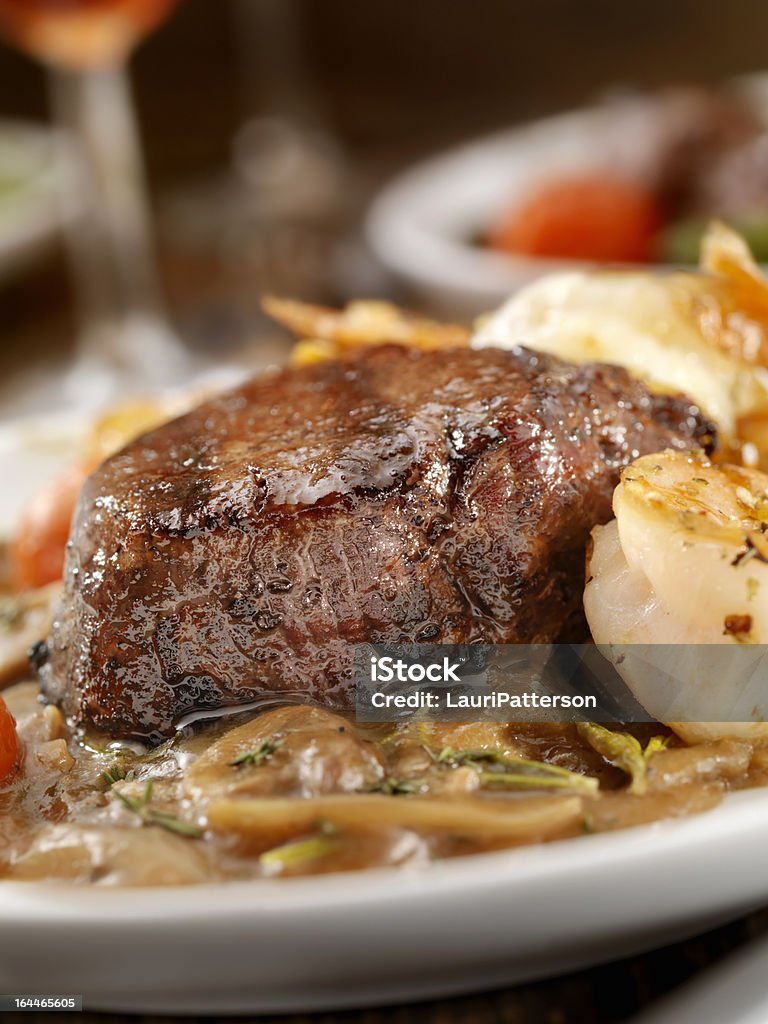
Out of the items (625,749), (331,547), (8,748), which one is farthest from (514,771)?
(8,748)

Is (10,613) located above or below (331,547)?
below

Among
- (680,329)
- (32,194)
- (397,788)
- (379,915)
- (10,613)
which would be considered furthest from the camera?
(32,194)

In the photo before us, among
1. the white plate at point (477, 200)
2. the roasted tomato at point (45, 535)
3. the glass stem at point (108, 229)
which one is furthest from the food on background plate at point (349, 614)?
the glass stem at point (108, 229)

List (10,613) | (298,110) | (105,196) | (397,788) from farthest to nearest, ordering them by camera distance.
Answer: (298,110)
(105,196)
(10,613)
(397,788)

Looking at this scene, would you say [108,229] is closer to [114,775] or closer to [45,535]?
[45,535]

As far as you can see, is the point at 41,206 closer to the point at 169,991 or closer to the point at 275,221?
the point at 275,221

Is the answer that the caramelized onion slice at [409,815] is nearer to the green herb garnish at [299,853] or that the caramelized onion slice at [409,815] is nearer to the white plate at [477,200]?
the green herb garnish at [299,853]
